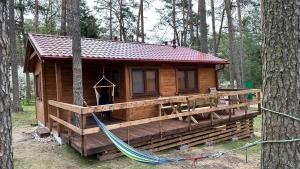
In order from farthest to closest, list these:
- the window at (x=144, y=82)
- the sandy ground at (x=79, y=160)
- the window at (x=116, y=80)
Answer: the window at (x=116, y=80)
the window at (x=144, y=82)
the sandy ground at (x=79, y=160)

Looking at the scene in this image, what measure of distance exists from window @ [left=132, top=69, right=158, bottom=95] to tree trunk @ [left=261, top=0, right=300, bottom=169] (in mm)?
6529

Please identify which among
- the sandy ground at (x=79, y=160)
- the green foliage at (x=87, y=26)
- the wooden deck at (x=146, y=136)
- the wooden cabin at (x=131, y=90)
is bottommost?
the sandy ground at (x=79, y=160)

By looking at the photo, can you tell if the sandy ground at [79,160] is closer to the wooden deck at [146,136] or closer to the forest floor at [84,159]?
the forest floor at [84,159]

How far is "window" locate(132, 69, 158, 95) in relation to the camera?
8.59 m

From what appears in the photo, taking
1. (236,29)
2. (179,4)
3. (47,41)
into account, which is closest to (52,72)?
(47,41)

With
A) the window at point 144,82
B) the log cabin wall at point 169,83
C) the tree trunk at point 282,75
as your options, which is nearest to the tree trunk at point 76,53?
the log cabin wall at point 169,83

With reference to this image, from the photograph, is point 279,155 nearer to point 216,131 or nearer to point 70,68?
point 216,131

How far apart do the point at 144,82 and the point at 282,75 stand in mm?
6820

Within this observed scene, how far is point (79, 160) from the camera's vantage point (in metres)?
5.94

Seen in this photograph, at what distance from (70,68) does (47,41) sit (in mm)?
1179

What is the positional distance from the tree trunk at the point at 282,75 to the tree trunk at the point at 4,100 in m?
2.02

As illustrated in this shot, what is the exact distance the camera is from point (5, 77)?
2.00 m

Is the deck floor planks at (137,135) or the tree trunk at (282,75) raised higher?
the tree trunk at (282,75)

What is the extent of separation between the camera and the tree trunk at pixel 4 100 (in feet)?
6.41
